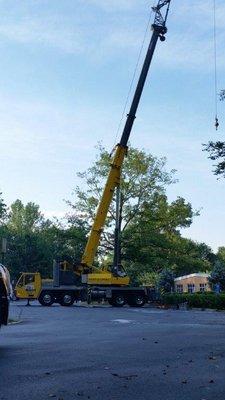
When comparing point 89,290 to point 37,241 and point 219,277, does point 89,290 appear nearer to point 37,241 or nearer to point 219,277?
point 219,277

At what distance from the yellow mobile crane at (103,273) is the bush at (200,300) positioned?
240cm

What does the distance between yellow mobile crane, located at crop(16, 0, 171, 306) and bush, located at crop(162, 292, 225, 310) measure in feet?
7.87

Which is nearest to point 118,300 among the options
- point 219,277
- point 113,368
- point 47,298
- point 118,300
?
point 118,300

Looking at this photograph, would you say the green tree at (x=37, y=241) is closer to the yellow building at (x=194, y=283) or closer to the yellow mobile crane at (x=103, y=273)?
the yellow mobile crane at (x=103, y=273)

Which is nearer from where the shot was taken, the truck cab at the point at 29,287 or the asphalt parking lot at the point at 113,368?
the asphalt parking lot at the point at 113,368

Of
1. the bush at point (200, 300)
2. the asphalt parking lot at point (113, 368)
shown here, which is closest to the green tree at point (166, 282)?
the bush at point (200, 300)

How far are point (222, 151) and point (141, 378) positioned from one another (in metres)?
13.5

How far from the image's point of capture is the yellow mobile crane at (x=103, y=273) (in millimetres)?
33094

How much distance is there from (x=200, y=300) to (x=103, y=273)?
20.6 feet

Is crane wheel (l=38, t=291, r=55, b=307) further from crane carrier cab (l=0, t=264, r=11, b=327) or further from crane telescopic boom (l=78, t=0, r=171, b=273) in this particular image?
crane carrier cab (l=0, t=264, r=11, b=327)

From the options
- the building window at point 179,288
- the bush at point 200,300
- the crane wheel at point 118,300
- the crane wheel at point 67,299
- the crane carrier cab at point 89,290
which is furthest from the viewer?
the building window at point 179,288

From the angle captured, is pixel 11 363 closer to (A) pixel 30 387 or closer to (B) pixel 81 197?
(A) pixel 30 387

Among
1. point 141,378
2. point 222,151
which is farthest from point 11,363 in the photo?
point 222,151

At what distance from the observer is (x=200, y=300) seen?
32.7 m
